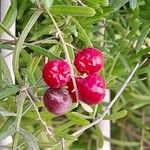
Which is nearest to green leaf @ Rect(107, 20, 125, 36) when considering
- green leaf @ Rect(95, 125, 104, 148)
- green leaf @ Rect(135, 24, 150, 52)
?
green leaf @ Rect(135, 24, 150, 52)

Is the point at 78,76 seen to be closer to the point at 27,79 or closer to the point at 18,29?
the point at 27,79

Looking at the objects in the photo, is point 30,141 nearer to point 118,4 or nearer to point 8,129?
point 8,129

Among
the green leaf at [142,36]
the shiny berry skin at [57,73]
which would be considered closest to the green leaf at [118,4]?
the green leaf at [142,36]

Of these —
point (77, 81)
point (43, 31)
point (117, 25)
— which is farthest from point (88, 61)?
point (117, 25)

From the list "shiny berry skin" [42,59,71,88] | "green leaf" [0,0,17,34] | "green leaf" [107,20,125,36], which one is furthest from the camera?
"green leaf" [107,20,125,36]

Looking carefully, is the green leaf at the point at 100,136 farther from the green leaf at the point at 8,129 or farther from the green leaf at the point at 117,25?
the green leaf at the point at 8,129

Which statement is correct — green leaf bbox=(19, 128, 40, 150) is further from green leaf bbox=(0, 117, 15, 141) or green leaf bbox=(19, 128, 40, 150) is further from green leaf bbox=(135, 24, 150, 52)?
green leaf bbox=(135, 24, 150, 52)

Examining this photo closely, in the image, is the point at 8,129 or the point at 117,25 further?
the point at 117,25
